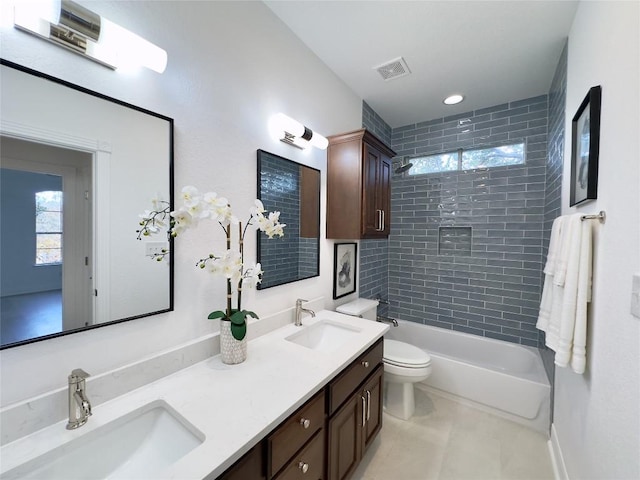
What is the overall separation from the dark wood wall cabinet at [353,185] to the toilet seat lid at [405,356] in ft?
3.30

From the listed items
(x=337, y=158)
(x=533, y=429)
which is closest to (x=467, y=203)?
(x=337, y=158)

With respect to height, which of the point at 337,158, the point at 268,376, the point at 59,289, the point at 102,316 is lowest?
the point at 268,376

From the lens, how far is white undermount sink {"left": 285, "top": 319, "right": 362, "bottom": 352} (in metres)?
Result: 1.69

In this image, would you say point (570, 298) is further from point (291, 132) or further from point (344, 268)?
point (291, 132)

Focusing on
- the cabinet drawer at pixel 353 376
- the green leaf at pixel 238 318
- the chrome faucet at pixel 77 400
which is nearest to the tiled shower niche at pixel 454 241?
the cabinet drawer at pixel 353 376

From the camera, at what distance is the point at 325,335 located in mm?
1816

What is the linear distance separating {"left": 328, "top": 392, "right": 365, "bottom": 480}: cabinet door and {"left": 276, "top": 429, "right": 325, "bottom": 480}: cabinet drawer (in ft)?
0.22

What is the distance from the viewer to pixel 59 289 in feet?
2.90

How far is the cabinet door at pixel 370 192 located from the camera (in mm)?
2021

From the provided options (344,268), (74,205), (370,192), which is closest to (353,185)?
(370,192)

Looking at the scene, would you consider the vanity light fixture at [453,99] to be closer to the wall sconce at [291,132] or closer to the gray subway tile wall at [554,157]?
the gray subway tile wall at [554,157]

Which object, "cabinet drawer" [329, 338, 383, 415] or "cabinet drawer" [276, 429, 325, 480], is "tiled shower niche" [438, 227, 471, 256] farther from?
"cabinet drawer" [276, 429, 325, 480]

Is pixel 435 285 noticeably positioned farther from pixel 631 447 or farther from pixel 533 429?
pixel 631 447

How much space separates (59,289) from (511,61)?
119 inches
